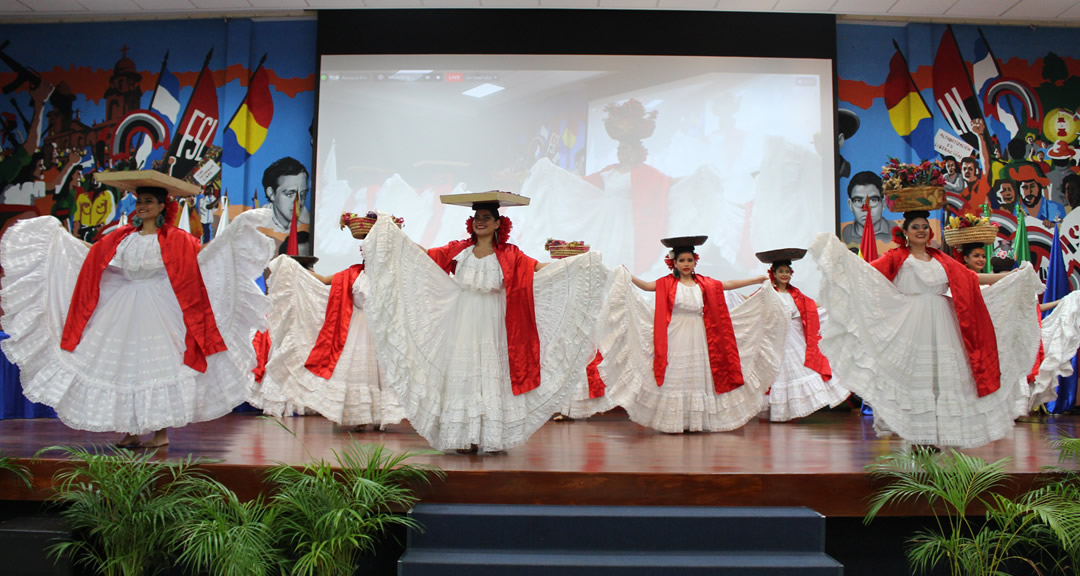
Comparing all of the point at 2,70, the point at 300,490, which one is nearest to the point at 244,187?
the point at 2,70

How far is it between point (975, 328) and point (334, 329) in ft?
14.7

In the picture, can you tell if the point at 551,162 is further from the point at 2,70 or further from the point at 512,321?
the point at 2,70

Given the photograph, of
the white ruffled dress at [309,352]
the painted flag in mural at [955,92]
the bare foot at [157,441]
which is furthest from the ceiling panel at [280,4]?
the painted flag in mural at [955,92]

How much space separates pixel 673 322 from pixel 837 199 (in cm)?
415

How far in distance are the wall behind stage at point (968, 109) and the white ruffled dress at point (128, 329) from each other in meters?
7.46

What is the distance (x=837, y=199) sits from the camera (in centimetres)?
927

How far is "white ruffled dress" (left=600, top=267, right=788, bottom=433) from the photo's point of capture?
19.8 ft

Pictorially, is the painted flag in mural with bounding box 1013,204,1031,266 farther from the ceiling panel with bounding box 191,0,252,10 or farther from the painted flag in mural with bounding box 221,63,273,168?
the ceiling panel with bounding box 191,0,252,10

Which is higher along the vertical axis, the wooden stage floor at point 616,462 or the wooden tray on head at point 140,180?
the wooden tray on head at point 140,180

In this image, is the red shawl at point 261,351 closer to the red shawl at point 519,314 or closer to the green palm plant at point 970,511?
the red shawl at point 519,314

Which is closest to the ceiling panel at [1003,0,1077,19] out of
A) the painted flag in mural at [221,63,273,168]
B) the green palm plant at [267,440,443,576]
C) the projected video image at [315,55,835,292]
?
the projected video image at [315,55,835,292]

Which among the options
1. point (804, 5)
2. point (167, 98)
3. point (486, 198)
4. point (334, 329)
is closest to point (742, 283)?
point (486, 198)

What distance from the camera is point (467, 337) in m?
4.42

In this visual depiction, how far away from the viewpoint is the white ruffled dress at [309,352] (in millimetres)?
5805
